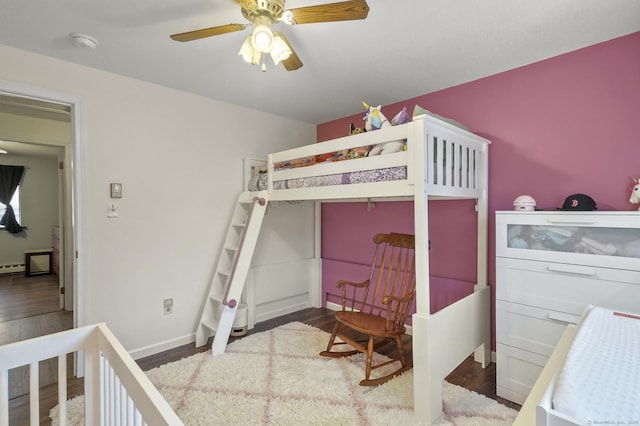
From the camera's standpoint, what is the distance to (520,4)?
162cm

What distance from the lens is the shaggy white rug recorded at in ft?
5.87

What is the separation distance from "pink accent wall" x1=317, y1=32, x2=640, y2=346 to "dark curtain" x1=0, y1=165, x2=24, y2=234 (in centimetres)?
717

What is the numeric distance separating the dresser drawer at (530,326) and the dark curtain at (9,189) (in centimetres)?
795

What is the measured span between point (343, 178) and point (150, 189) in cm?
167

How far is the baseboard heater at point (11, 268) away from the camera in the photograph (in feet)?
18.9

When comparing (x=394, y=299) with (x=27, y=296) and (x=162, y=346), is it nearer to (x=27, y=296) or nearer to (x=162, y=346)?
(x=162, y=346)

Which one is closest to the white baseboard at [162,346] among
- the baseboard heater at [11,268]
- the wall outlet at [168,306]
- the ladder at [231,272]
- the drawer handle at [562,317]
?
the ladder at [231,272]

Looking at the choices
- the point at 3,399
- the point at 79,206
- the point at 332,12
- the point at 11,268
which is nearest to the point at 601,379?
the point at 332,12

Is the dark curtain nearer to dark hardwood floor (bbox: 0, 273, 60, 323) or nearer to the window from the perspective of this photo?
the window

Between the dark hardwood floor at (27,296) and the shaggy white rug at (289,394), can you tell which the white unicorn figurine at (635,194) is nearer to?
the shaggy white rug at (289,394)

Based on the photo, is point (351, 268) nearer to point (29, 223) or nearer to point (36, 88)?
point (36, 88)

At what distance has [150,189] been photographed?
8.61 feet

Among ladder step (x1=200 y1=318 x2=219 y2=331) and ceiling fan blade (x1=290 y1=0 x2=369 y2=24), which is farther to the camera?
ladder step (x1=200 y1=318 x2=219 y2=331)

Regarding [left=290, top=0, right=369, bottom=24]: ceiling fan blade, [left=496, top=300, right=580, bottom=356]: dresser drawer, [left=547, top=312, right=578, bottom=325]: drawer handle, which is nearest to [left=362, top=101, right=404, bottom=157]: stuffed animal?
[left=290, top=0, right=369, bottom=24]: ceiling fan blade
